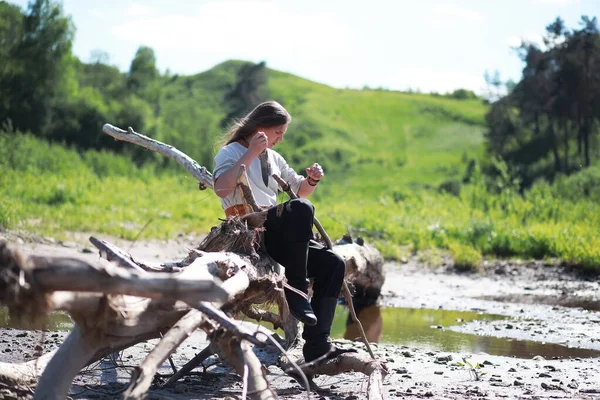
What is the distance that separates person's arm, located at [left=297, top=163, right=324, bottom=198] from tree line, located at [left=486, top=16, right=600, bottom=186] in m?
15.9

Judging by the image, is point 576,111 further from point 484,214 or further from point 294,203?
point 294,203

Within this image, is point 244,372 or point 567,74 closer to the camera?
point 244,372

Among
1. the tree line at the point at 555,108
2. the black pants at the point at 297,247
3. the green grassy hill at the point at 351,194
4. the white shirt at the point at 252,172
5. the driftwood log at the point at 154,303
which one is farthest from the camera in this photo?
the tree line at the point at 555,108

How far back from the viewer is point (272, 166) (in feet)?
19.2

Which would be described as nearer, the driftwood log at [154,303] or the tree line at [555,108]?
the driftwood log at [154,303]

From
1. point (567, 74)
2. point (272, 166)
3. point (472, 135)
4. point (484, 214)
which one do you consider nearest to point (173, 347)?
point (272, 166)

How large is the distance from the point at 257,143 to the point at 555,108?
23.1 meters

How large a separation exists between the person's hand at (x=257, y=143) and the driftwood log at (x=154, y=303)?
0.17 meters

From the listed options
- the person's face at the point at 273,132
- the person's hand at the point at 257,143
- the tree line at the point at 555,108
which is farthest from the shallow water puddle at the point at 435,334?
the tree line at the point at 555,108

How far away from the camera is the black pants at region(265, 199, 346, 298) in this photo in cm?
511

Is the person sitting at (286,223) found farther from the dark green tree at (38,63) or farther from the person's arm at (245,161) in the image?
the dark green tree at (38,63)

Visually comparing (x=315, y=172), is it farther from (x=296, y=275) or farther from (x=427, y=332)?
(x=427, y=332)

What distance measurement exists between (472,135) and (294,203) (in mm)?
45590

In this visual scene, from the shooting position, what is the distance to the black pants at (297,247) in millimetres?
5109
